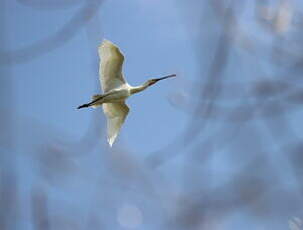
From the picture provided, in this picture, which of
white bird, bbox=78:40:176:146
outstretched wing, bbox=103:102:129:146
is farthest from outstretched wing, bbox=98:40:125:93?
outstretched wing, bbox=103:102:129:146

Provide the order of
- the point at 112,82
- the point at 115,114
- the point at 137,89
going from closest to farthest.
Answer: the point at 137,89, the point at 112,82, the point at 115,114

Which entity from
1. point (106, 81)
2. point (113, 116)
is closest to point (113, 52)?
point (106, 81)

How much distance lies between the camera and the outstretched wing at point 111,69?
29.1ft

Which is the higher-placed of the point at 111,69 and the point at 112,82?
the point at 111,69

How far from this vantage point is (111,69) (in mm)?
9094

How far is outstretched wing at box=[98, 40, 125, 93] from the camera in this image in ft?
29.1

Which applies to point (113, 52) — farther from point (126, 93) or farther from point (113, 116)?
point (113, 116)

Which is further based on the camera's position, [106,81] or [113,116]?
[113,116]

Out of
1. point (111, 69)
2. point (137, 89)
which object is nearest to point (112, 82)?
point (111, 69)

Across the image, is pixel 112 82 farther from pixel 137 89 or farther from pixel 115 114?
pixel 115 114

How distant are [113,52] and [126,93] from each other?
2.10 feet

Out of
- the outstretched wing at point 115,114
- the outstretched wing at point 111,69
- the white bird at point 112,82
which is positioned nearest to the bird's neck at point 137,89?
the white bird at point 112,82

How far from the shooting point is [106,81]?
9.11m

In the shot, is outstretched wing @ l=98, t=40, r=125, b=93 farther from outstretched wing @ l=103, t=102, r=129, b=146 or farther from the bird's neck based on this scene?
outstretched wing @ l=103, t=102, r=129, b=146
